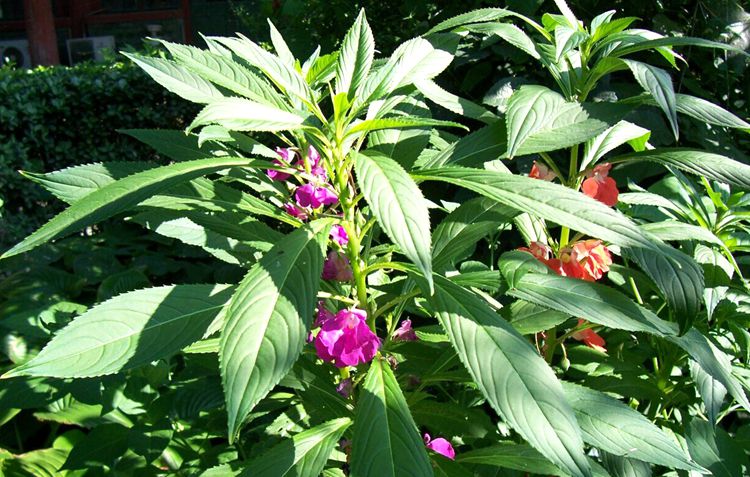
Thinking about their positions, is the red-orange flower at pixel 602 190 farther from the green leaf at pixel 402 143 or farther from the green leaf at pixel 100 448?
the green leaf at pixel 100 448

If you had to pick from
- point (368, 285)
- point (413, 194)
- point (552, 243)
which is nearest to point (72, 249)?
point (368, 285)

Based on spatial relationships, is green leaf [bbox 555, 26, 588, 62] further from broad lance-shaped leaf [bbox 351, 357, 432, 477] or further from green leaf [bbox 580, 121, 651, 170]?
broad lance-shaped leaf [bbox 351, 357, 432, 477]

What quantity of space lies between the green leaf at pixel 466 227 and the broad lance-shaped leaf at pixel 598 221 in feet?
0.59

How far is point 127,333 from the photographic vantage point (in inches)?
37.1

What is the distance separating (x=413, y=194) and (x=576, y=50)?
674 mm

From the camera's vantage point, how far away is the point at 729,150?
2.49m

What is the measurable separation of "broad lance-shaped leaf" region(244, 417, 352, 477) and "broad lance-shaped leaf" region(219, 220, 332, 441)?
25 cm

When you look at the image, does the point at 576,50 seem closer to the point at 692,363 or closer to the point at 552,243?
the point at 552,243

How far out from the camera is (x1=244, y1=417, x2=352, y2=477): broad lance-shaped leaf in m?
1.00

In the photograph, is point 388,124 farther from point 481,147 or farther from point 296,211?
point 296,211

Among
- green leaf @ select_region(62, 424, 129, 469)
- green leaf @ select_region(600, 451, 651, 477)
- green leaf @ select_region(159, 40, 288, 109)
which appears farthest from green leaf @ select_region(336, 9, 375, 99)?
green leaf @ select_region(62, 424, 129, 469)

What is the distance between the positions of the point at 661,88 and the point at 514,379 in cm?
51

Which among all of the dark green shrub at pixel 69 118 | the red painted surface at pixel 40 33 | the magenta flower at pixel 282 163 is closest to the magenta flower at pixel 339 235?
the magenta flower at pixel 282 163

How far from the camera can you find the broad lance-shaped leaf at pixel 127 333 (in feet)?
2.88
